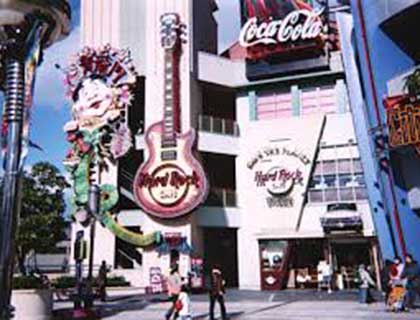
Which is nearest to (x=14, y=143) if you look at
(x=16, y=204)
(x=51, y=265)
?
(x=16, y=204)

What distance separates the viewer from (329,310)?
19031 millimetres

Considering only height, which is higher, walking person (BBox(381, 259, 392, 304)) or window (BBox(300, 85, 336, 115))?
window (BBox(300, 85, 336, 115))

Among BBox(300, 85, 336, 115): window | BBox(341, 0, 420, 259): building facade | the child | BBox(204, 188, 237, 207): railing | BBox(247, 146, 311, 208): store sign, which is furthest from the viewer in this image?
BBox(204, 188, 237, 207): railing

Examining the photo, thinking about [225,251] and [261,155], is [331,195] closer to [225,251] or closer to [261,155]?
[261,155]

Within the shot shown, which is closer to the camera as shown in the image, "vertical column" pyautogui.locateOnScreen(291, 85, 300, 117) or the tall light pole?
the tall light pole

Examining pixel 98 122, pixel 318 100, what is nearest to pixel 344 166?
pixel 318 100

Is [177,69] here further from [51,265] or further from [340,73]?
[51,265]

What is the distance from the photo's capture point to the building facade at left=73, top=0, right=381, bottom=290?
101ft

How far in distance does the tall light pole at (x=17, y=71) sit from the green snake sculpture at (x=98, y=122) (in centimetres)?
2226

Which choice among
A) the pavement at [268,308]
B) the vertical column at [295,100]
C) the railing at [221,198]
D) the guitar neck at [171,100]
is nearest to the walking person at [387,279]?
the pavement at [268,308]

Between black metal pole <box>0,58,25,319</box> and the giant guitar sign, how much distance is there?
20.4m

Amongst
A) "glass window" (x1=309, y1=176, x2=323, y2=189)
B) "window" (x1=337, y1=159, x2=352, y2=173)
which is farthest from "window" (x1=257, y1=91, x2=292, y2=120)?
"window" (x1=337, y1=159, x2=352, y2=173)

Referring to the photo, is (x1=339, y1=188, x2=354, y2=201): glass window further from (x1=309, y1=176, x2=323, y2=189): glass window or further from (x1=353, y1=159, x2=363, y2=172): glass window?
(x1=309, y1=176, x2=323, y2=189): glass window

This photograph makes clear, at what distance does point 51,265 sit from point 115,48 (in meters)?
33.4
